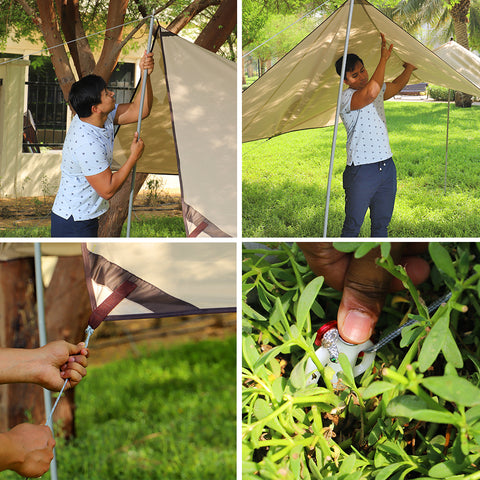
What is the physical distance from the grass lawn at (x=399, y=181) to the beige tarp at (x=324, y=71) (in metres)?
1.03

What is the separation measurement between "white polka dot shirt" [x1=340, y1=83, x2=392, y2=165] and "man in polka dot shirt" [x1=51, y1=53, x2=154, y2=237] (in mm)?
767

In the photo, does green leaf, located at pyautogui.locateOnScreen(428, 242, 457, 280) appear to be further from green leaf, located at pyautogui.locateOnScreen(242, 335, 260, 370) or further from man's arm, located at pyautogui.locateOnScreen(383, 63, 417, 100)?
man's arm, located at pyautogui.locateOnScreen(383, 63, 417, 100)

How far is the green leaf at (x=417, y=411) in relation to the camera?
0.50 metres

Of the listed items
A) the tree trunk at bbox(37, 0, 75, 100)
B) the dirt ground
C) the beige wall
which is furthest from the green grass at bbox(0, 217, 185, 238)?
the beige wall

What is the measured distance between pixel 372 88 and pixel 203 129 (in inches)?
24.3

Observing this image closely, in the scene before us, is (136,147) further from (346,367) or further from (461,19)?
(461,19)

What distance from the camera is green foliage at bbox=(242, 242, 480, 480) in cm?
62

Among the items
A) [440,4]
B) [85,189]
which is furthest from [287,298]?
[440,4]

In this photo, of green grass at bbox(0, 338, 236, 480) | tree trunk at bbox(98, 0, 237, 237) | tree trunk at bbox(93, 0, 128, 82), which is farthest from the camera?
tree trunk at bbox(93, 0, 128, 82)

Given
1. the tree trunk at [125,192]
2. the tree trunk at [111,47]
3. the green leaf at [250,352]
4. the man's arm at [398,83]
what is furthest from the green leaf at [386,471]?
the tree trunk at [111,47]

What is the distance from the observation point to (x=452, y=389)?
493mm

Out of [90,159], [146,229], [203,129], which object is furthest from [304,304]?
[146,229]

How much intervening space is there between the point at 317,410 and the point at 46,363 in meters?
0.55

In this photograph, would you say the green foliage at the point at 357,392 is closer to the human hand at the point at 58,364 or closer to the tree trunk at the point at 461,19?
the human hand at the point at 58,364
